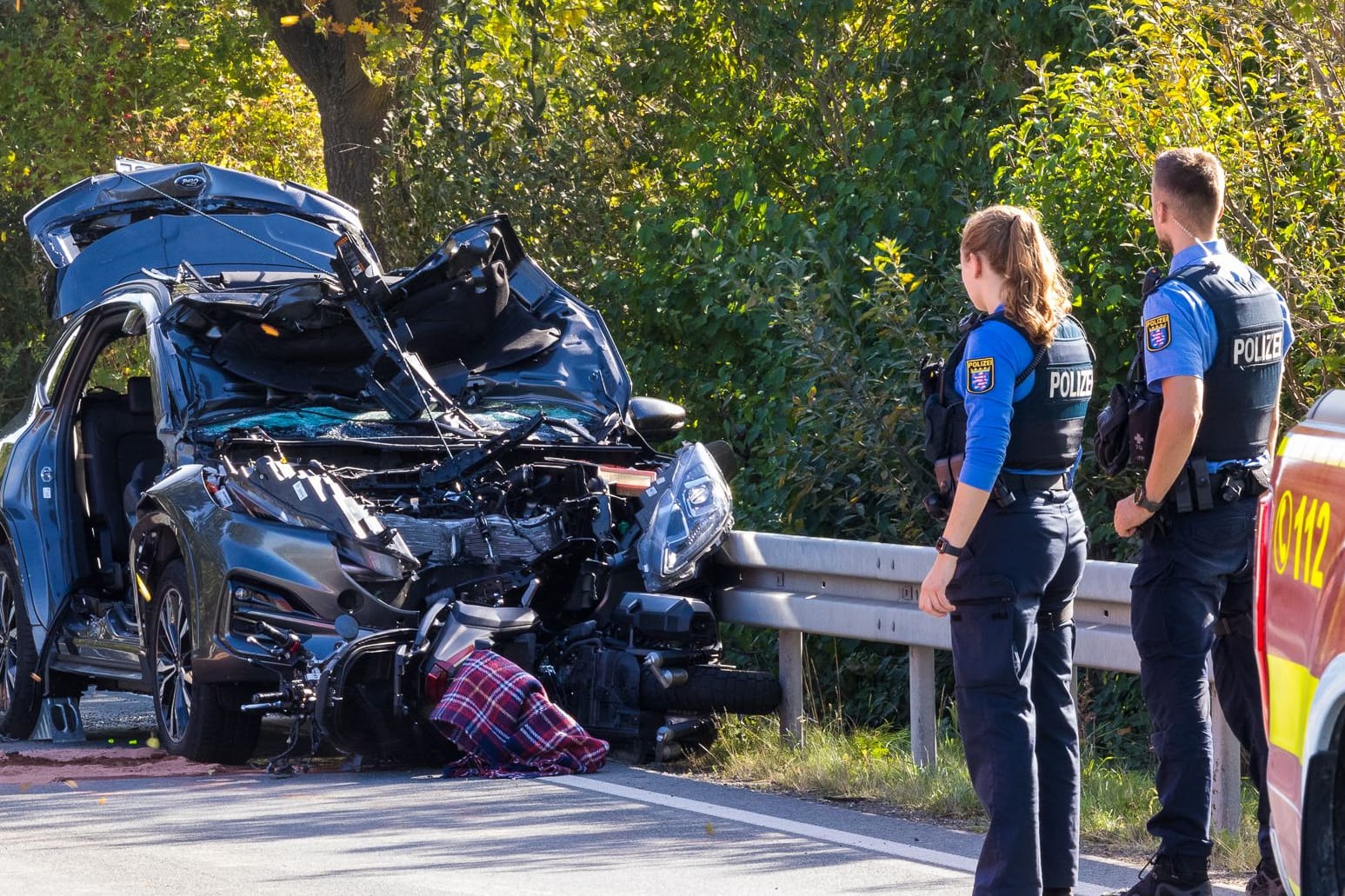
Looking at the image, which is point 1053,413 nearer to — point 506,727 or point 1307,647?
point 1307,647

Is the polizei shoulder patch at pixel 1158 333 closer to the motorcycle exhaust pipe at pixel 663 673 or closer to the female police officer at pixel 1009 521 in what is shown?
the female police officer at pixel 1009 521

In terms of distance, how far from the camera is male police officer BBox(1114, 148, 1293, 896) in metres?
5.28

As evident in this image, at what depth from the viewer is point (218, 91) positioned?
25672 mm

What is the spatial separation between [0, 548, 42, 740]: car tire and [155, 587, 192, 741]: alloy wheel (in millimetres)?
1366

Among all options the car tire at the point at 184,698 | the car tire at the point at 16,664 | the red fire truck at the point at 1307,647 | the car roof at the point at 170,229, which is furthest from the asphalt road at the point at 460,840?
the car roof at the point at 170,229

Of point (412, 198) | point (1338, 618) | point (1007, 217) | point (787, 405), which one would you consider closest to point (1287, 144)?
point (787, 405)

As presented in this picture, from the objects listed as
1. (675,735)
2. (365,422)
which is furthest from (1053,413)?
(365,422)

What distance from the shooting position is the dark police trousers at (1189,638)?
5.32 metres

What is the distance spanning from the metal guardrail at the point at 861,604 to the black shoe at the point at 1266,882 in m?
1.16

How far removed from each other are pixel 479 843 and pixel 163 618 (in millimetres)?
2635

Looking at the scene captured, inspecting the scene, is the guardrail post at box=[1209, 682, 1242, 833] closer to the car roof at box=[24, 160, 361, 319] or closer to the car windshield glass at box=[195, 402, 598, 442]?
the car windshield glass at box=[195, 402, 598, 442]

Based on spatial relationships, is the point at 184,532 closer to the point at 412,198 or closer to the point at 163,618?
the point at 163,618

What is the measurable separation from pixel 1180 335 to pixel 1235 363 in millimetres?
210

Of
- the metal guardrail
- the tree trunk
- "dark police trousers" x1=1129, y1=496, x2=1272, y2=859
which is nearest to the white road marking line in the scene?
"dark police trousers" x1=1129, y1=496, x2=1272, y2=859
